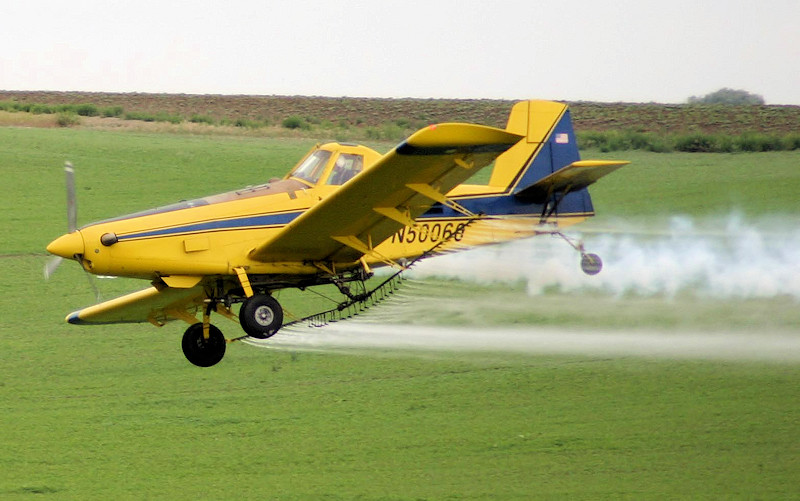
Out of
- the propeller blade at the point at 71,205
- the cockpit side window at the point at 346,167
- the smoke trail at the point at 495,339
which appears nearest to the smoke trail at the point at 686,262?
the smoke trail at the point at 495,339

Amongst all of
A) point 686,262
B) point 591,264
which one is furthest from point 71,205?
point 686,262

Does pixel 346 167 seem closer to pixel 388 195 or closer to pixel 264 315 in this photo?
pixel 388 195

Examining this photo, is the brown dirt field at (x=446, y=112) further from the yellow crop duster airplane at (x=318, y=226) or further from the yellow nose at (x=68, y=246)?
the yellow nose at (x=68, y=246)

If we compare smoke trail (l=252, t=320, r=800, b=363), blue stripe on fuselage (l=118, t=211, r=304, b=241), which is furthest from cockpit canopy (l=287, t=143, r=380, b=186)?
smoke trail (l=252, t=320, r=800, b=363)

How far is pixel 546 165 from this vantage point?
25078mm

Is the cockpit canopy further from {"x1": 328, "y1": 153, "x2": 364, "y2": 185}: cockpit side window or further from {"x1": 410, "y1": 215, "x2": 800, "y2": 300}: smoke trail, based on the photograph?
{"x1": 410, "y1": 215, "x2": 800, "y2": 300}: smoke trail

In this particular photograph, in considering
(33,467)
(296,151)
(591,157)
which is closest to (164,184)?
(296,151)

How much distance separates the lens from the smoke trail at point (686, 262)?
26.9 meters

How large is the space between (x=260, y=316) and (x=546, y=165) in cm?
717

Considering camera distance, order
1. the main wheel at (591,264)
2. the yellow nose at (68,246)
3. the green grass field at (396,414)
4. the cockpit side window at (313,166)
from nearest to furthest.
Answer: the yellow nose at (68,246) < the cockpit side window at (313,166) < the main wheel at (591,264) < the green grass field at (396,414)

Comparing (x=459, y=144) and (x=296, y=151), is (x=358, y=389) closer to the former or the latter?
(x=459, y=144)

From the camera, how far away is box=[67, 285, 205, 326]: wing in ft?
78.9

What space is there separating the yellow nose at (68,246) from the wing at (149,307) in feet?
12.9

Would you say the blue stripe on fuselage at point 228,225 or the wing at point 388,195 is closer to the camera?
the wing at point 388,195
